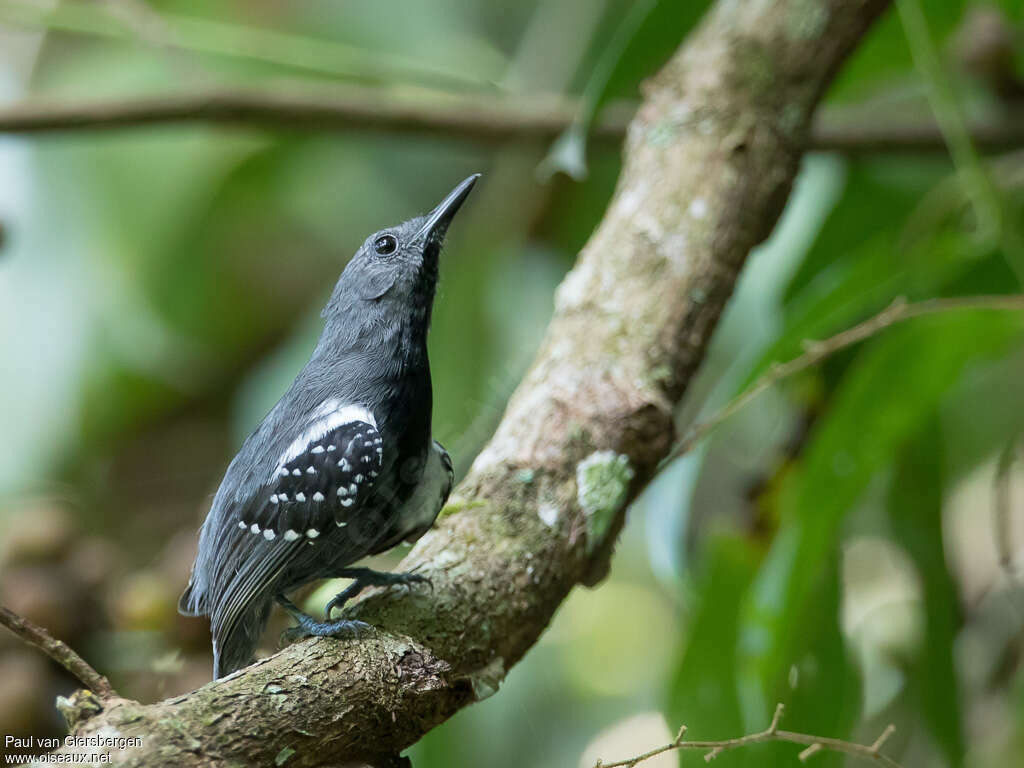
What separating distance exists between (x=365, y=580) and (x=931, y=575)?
63.4 inches

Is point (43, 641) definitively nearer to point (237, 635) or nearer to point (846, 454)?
point (237, 635)

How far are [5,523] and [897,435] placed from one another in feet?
7.89

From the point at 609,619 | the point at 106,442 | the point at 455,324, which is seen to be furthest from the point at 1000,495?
the point at 106,442

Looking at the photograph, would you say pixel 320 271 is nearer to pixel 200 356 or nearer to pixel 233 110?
pixel 200 356

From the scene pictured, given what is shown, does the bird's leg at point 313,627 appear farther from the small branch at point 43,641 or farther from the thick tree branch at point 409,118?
the thick tree branch at point 409,118

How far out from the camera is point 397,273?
1.61 meters

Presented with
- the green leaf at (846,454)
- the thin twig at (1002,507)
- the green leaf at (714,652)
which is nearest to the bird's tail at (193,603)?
the green leaf at (714,652)

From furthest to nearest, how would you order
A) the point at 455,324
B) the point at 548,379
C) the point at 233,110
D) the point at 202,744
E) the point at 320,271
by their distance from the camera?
the point at 320,271 → the point at 233,110 → the point at 455,324 → the point at 548,379 → the point at 202,744

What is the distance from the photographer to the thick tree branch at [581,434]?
1.28 m

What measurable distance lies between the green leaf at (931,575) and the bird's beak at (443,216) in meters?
1.60

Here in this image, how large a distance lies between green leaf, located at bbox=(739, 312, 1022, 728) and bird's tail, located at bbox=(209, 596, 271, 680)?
1080 millimetres

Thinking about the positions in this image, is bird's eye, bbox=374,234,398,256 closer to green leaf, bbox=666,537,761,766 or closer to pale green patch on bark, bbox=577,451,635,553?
pale green patch on bark, bbox=577,451,635,553

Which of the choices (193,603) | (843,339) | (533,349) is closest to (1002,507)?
(843,339)

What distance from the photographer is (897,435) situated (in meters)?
2.36
